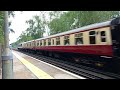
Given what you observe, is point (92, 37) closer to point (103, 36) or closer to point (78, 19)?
point (103, 36)

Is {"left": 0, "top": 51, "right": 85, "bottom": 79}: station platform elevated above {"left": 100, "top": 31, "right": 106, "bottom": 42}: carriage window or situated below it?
below

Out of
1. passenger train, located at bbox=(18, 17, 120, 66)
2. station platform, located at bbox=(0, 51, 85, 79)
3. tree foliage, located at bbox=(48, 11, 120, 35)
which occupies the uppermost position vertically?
tree foliage, located at bbox=(48, 11, 120, 35)

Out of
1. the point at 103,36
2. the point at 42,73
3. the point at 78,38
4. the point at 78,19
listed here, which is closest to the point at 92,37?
the point at 103,36

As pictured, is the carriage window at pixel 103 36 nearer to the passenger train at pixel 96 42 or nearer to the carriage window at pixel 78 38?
the passenger train at pixel 96 42

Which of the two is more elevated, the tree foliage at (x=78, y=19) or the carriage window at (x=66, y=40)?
the tree foliage at (x=78, y=19)

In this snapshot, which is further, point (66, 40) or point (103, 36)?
point (66, 40)

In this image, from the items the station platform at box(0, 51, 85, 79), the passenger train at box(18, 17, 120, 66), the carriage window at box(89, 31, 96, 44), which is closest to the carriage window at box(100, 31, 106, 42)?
the passenger train at box(18, 17, 120, 66)

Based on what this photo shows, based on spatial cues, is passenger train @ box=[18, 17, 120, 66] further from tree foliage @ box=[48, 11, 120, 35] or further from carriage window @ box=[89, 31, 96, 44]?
tree foliage @ box=[48, 11, 120, 35]

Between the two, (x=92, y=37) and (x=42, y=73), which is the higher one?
(x=92, y=37)

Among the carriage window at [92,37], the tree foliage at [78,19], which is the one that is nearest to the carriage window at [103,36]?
the carriage window at [92,37]

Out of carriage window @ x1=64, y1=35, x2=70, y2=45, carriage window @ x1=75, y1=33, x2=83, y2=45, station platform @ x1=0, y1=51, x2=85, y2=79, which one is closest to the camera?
station platform @ x1=0, y1=51, x2=85, y2=79

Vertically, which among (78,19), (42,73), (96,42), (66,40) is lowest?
(42,73)
